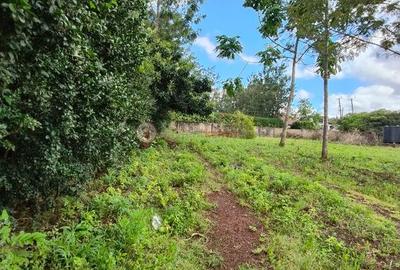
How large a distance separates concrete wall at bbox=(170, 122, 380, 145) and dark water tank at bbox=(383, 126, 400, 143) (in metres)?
0.51

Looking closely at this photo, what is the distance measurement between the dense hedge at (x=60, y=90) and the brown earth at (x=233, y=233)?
179cm

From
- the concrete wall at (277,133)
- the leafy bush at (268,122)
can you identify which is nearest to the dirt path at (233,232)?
the concrete wall at (277,133)

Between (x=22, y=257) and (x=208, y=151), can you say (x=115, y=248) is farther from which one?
(x=208, y=151)

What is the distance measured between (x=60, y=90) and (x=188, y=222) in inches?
102

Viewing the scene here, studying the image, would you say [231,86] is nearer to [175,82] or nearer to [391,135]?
[175,82]

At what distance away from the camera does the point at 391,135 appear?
928 inches

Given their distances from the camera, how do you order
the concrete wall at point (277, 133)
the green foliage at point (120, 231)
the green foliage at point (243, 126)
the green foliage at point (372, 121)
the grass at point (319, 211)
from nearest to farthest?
the green foliage at point (120, 231)
the grass at point (319, 211)
the green foliage at point (243, 126)
the concrete wall at point (277, 133)
the green foliage at point (372, 121)

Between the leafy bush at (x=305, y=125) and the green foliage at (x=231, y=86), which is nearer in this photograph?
the green foliage at (x=231, y=86)

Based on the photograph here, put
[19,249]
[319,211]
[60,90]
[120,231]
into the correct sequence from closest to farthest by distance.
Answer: [19,249] < [60,90] < [120,231] < [319,211]

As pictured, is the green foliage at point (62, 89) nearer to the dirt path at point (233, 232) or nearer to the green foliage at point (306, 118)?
the dirt path at point (233, 232)

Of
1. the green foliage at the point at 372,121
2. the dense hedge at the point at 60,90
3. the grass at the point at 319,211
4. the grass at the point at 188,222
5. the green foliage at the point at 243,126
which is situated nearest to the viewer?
the dense hedge at the point at 60,90

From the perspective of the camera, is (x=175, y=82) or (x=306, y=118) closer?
(x=175, y=82)

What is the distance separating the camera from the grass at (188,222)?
11.6 feet

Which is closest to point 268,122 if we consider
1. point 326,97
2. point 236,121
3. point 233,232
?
point 236,121
